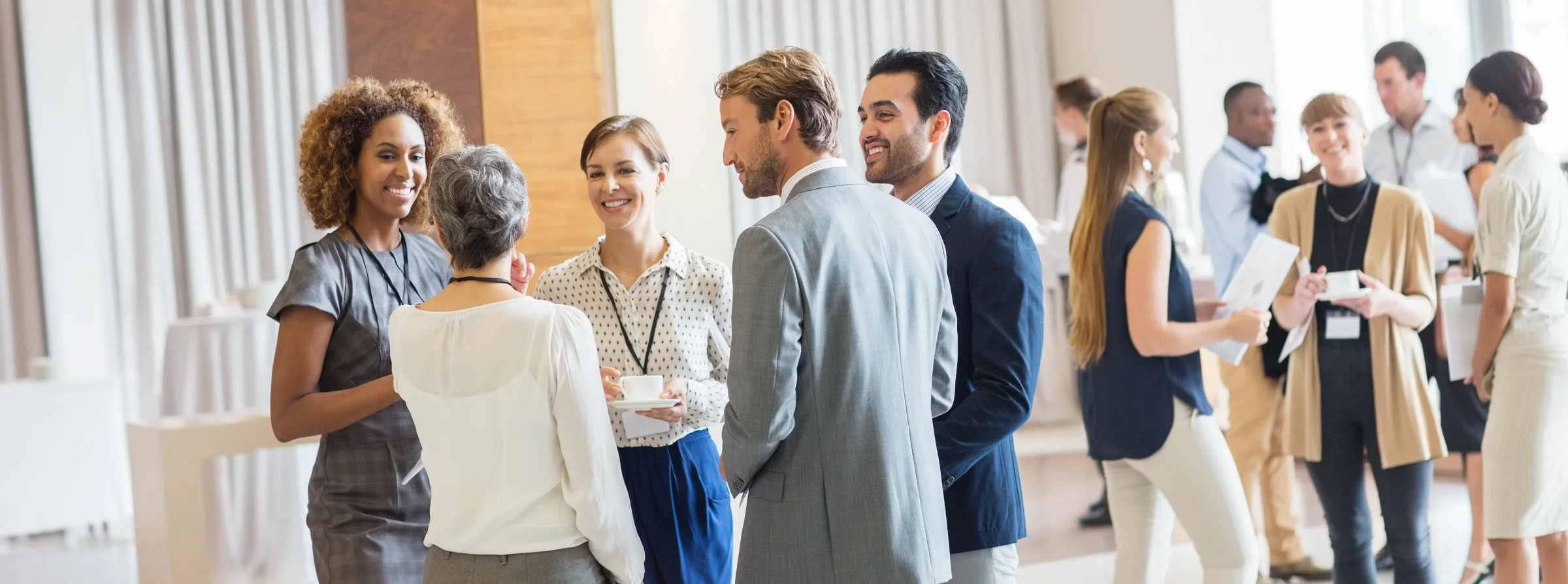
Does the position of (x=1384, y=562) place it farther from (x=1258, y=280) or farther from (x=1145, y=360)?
(x=1145, y=360)

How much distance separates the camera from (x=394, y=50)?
5.25m

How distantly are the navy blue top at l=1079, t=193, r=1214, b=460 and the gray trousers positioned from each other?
59.2 inches

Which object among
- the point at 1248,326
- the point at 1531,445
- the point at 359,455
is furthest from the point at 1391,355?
the point at 359,455

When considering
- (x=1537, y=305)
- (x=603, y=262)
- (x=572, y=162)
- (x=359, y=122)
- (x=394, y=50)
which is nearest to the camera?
(x=359, y=122)

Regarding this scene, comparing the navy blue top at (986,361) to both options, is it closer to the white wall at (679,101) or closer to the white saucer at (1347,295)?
the white saucer at (1347,295)

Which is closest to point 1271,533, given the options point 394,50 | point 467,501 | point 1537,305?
point 1537,305

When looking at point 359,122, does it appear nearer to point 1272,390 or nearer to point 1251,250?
point 1251,250

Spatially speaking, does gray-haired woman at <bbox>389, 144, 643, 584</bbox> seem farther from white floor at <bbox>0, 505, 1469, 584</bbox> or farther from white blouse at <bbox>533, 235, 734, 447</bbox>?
white floor at <bbox>0, 505, 1469, 584</bbox>

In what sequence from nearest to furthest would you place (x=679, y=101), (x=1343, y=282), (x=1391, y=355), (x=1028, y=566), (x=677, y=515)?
(x=677, y=515), (x=1343, y=282), (x=1391, y=355), (x=679, y=101), (x=1028, y=566)

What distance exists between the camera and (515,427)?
1849 millimetres

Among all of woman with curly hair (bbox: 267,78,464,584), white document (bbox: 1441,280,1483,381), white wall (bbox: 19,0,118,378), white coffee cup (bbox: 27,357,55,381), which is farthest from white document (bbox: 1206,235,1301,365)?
white wall (bbox: 19,0,118,378)

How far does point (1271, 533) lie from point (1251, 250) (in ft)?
4.59

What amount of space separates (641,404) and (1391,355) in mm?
2302

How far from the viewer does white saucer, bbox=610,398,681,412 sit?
86.4 inches
